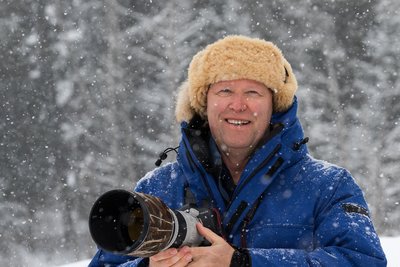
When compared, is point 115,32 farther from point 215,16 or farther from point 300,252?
point 300,252

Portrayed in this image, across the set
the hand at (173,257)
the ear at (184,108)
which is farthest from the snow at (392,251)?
the hand at (173,257)

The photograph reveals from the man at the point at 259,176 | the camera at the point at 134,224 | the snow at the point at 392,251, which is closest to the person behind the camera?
the camera at the point at 134,224

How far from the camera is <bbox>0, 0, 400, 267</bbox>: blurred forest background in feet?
53.0

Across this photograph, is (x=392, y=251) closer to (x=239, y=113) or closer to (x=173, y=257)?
(x=239, y=113)

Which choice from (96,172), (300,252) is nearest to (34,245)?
(96,172)

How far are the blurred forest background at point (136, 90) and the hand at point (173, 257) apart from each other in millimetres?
13862

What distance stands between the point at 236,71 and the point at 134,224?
3.21ft

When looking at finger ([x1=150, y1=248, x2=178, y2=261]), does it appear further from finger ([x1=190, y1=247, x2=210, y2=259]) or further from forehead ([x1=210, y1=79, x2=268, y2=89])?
Answer: forehead ([x1=210, y1=79, x2=268, y2=89])

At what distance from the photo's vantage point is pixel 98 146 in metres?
16.3

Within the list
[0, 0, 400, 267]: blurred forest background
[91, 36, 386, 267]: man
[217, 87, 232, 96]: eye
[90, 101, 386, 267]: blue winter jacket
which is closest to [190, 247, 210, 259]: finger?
[91, 36, 386, 267]: man

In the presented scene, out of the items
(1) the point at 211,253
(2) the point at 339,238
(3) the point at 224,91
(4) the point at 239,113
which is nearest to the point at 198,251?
(1) the point at 211,253

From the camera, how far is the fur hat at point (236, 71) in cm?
271

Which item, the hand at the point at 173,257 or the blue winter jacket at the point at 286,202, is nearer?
the hand at the point at 173,257

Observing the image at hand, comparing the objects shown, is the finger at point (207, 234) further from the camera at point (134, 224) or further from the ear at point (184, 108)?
the ear at point (184, 108)
